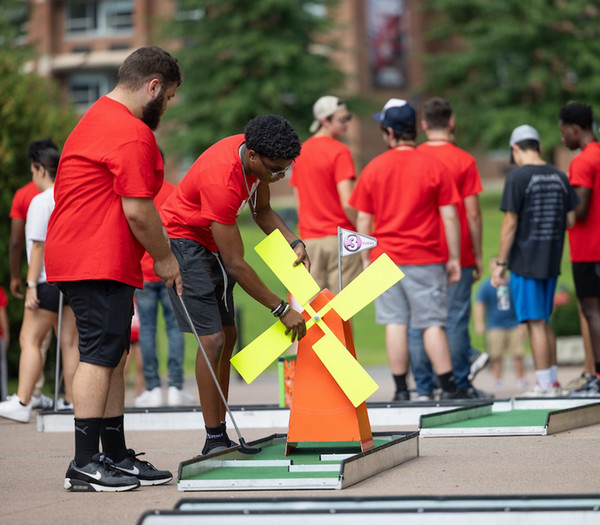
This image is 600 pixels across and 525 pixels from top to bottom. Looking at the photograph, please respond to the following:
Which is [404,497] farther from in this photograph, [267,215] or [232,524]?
[267,215]

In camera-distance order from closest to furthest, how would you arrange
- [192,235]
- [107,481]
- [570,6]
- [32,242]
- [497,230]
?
[107,481] < [192,235] < [32,242] < [497,230] < [570,6]

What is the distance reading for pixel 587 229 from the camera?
956 cm

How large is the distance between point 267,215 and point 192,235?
511mm

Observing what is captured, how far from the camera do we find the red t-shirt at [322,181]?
9.62 m

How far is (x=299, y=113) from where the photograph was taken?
4900cm

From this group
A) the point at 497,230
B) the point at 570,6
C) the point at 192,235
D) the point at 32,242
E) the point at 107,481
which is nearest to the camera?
the point at 107,481

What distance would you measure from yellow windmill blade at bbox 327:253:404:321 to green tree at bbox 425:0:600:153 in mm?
40098

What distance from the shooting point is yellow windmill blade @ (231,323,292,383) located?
612cm

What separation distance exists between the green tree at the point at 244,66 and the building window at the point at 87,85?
10841 mm

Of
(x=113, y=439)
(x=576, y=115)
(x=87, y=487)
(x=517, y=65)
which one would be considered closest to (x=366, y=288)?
(x=113, y=439)

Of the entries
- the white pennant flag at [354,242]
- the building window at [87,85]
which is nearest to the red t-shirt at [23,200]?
the white pennant flag at [354,242]

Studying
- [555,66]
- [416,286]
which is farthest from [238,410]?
[555,66]

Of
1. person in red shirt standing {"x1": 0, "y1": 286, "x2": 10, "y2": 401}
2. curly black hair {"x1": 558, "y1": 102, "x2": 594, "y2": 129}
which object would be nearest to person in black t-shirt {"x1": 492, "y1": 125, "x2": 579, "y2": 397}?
curly black hair {"x1": 558, "y1": 102, "x2": 594, "y2": 129}

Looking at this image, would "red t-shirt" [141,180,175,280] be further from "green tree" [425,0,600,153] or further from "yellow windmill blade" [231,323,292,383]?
"green tree" [425,0,600,153]
